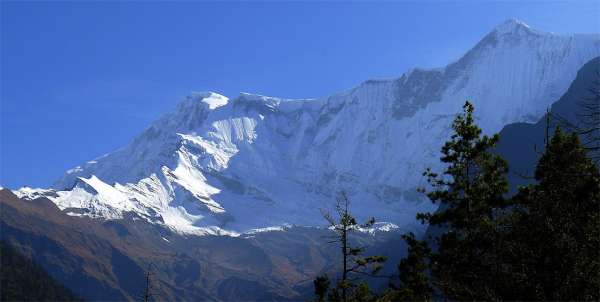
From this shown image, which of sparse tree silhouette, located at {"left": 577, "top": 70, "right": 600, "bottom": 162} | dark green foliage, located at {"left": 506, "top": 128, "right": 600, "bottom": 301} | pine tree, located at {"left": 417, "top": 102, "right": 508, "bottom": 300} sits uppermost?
pine tree, located at {"left": 417, "top": 102, "right": 508, "bottom": 300}

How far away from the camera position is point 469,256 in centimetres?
3209

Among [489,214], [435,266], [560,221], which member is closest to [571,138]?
[489,214]

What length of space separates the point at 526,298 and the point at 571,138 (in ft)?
43.6

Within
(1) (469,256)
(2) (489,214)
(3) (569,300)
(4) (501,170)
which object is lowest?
(3) (569,300)

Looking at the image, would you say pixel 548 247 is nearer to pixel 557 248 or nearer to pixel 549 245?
pixel 549 245

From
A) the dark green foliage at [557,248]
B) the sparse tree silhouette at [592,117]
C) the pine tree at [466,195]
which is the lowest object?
the dark green foliage at [557,248]

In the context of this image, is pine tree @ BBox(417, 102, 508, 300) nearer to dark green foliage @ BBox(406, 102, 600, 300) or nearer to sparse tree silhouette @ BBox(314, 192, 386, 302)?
dark green foliage @ BBox(406, 102, 600, 300)

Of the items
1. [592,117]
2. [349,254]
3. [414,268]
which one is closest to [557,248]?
[592,117]

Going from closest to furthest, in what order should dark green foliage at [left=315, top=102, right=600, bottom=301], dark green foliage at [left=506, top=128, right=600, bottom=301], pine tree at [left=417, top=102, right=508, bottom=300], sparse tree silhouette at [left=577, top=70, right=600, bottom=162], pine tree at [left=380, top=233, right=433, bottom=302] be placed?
1. sparse tree silhouette at [left=577, top=70, right=600, bottom=162]
2. dark green foliage at [left=506, top=128, right=600, bottom=301]
3. dark green foliage at [left=315, top=102, right=600, bottom=301]
4. pine tree at [left=417, top=102, right=508, bottom=300]
5. pine tree at [left=380, top=233, right=433, bottom=302]

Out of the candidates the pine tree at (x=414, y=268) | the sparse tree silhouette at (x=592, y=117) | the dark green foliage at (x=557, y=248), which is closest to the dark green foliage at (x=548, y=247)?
the dark green foliage at (x=557, y=248)

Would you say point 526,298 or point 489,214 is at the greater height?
point 489,214

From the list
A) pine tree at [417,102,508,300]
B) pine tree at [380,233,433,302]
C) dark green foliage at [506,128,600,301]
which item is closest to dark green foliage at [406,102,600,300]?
dark green foliage at [506,128,600,301]

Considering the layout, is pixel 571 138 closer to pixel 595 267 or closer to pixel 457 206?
pixel 457 206

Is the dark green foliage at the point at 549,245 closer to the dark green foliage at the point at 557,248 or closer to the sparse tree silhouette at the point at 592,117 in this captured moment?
the dark green foliage at the point at 557,248
